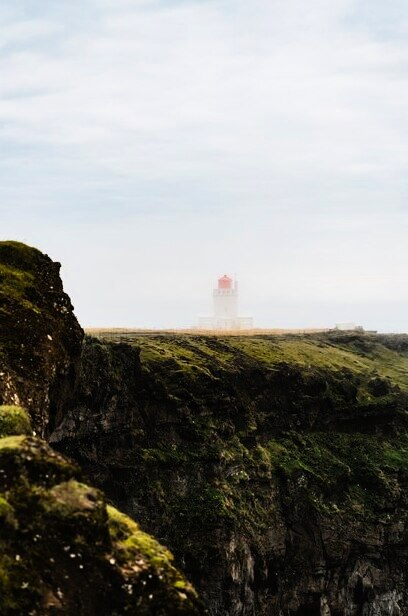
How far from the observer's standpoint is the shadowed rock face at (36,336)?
1863 inches

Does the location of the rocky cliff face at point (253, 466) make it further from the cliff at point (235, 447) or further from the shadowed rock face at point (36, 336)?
the shadowed rock face at point (36, 336)

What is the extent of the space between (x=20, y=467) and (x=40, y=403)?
2207 centimetres

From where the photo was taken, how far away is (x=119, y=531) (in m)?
28.5

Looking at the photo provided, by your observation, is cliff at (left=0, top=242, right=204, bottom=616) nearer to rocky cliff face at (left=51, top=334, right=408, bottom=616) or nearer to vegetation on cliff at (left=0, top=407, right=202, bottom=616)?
vegetation on cliff at (left=0, top=407, right=202, bottom=616)

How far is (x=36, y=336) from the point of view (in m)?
51.3

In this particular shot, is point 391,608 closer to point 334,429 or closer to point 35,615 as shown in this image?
point 334,429

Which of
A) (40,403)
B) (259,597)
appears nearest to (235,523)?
(259,597)

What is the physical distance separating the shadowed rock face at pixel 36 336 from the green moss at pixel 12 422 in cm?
802

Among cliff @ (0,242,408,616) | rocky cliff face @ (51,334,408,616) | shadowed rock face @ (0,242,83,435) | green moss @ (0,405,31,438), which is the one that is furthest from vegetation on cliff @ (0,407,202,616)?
rocky cliff face @ (51,334,408,616)

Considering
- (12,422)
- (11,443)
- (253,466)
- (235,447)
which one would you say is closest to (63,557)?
(11,443)

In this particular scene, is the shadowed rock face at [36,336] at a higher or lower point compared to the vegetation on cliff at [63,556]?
higher

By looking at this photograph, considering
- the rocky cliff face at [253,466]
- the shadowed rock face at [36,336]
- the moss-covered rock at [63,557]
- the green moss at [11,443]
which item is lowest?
the rocky cliff face at [253,466]

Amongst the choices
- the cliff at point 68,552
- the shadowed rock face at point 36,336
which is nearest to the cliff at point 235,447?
the shadowed rock face at point 36,336

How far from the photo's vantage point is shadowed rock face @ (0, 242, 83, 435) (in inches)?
1863
